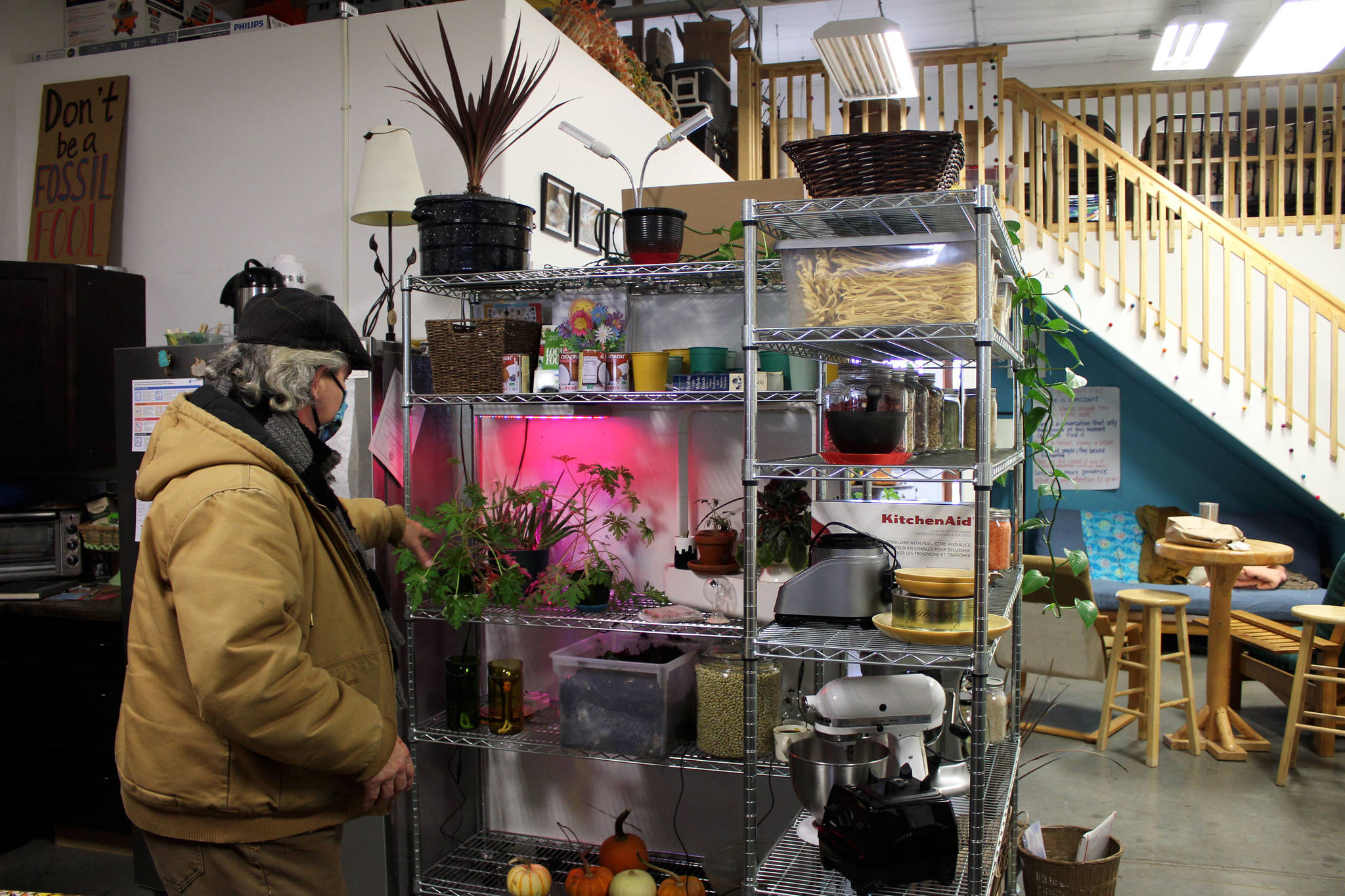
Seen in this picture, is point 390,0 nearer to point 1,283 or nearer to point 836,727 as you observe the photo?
point 1,283

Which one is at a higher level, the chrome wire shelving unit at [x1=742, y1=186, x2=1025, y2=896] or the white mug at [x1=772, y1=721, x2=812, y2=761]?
the chrome wire shelving unit at [x1=742, y1=186, x2=1025, y2=896]

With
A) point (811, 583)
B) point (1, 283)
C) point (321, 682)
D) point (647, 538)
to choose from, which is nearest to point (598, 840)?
point (647, 538)

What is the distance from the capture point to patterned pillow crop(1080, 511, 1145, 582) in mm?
6594

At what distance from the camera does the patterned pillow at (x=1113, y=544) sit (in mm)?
6594

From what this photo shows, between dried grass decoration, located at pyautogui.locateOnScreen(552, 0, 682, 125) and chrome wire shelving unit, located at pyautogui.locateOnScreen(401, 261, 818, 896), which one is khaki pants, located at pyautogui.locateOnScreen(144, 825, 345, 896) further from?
dried grass decoration, located at pyautogui.locateOnScreen(552, 0, 682, 125)

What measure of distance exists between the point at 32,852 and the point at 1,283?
6.53 feet

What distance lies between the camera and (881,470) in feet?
6.54

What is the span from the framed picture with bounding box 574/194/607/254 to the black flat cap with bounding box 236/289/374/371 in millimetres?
1712

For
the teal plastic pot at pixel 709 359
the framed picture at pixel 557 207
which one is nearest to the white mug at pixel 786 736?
the teal plastic pot at pixel 709 359

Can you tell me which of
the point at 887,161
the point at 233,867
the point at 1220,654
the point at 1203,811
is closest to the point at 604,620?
the point at 233,867

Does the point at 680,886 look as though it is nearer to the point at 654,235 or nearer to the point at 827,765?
the point at 827,765

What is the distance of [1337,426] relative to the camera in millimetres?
6055

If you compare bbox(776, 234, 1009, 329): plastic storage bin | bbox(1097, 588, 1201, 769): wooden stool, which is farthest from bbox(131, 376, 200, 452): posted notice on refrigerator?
bbox(1097, 588, 1201, 769): wooden stool

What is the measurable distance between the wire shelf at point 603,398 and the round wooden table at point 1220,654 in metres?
3.07
